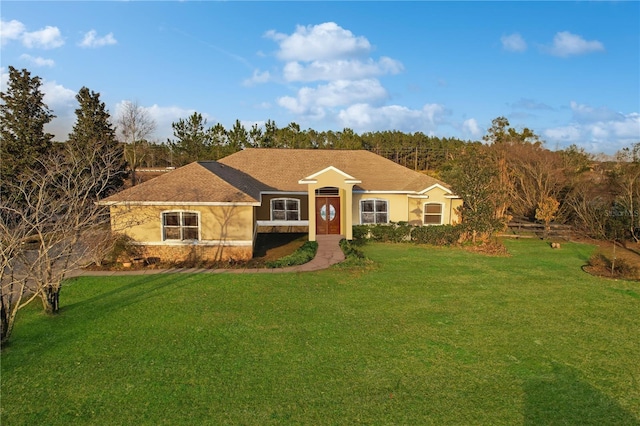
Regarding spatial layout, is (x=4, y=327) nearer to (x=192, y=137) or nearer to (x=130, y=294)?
(x=130, y=294)

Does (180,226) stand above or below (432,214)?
below

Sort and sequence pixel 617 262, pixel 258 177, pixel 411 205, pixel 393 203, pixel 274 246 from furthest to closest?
pixel 258 177
pixel 393 203
pixel 411 205
pixel 274 246
pixel 617 262

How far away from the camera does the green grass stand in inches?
262

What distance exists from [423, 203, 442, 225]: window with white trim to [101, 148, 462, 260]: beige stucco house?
60 mm

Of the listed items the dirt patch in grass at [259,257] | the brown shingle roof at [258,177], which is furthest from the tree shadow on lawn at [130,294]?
the brown shingle roof at [258,177]

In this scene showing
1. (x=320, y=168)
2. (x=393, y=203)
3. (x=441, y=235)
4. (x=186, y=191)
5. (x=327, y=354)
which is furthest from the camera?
(x=320, y=168)

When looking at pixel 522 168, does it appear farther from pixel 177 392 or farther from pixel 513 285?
pixel 177 392

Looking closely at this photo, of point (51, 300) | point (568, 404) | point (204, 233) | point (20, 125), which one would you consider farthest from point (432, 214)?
point (20, 125)

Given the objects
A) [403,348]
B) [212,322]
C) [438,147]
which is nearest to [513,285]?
[403,348]

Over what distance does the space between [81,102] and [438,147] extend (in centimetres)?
5266

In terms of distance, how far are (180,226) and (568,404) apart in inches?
611

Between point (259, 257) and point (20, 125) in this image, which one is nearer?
point (259, 257)

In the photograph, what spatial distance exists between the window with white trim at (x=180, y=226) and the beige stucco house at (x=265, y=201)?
43 millimetres

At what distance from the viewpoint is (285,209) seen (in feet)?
85.3
